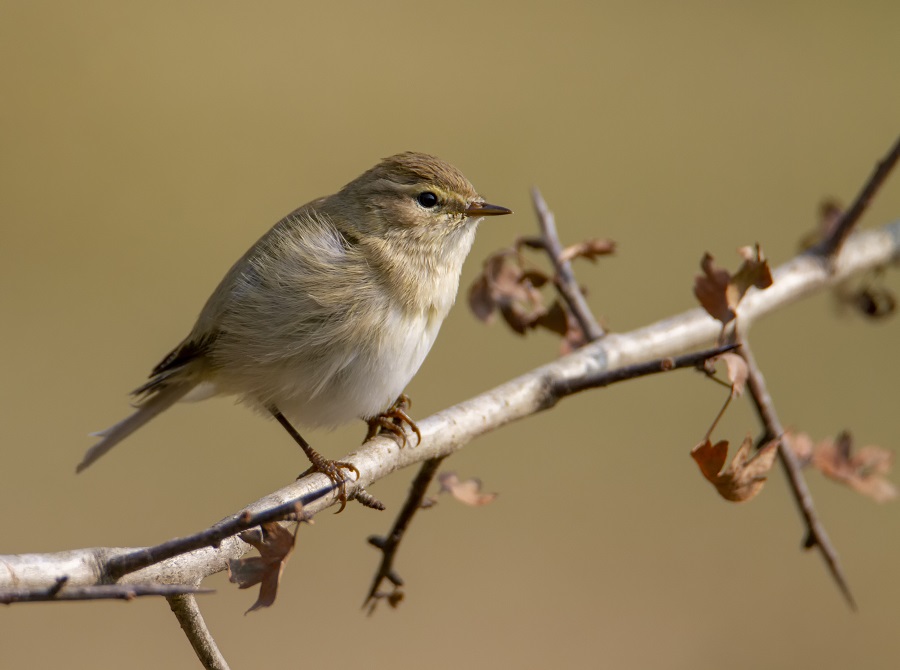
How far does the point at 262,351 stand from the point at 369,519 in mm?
4292

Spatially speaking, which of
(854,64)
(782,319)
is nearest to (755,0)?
(854,64)

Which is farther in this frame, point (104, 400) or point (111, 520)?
point (104, 400)

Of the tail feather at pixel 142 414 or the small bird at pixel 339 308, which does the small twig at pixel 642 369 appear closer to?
the small bird at pixel 339 308

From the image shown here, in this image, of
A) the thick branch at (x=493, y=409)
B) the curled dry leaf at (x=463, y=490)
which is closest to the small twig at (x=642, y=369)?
the thick branch at (x=493, y=409)

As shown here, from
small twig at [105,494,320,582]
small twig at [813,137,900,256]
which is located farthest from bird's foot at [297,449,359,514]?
small twig at [813,137,900,256]

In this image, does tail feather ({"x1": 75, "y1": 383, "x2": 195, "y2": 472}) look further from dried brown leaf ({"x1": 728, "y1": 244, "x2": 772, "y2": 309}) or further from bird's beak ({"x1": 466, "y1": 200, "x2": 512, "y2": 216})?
dried brown leaf ({"x1": 728, "y1": 244, "x2": 772, "y2": 309})

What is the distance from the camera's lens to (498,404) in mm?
2256

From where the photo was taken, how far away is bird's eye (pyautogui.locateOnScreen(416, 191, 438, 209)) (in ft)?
9.96

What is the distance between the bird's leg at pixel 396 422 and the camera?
2.25 meters

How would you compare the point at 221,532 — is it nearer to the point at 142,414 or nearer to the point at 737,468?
the point at 737,468

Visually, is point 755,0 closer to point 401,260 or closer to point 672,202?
point 672,202

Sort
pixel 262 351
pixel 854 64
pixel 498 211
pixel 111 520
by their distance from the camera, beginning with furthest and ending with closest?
pixel 854 64
pixel 111 520
pixel 498 211
pixel 262 351

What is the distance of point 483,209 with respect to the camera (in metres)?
3.03

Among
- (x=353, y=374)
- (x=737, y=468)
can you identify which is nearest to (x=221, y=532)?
(x=737, y=468)
